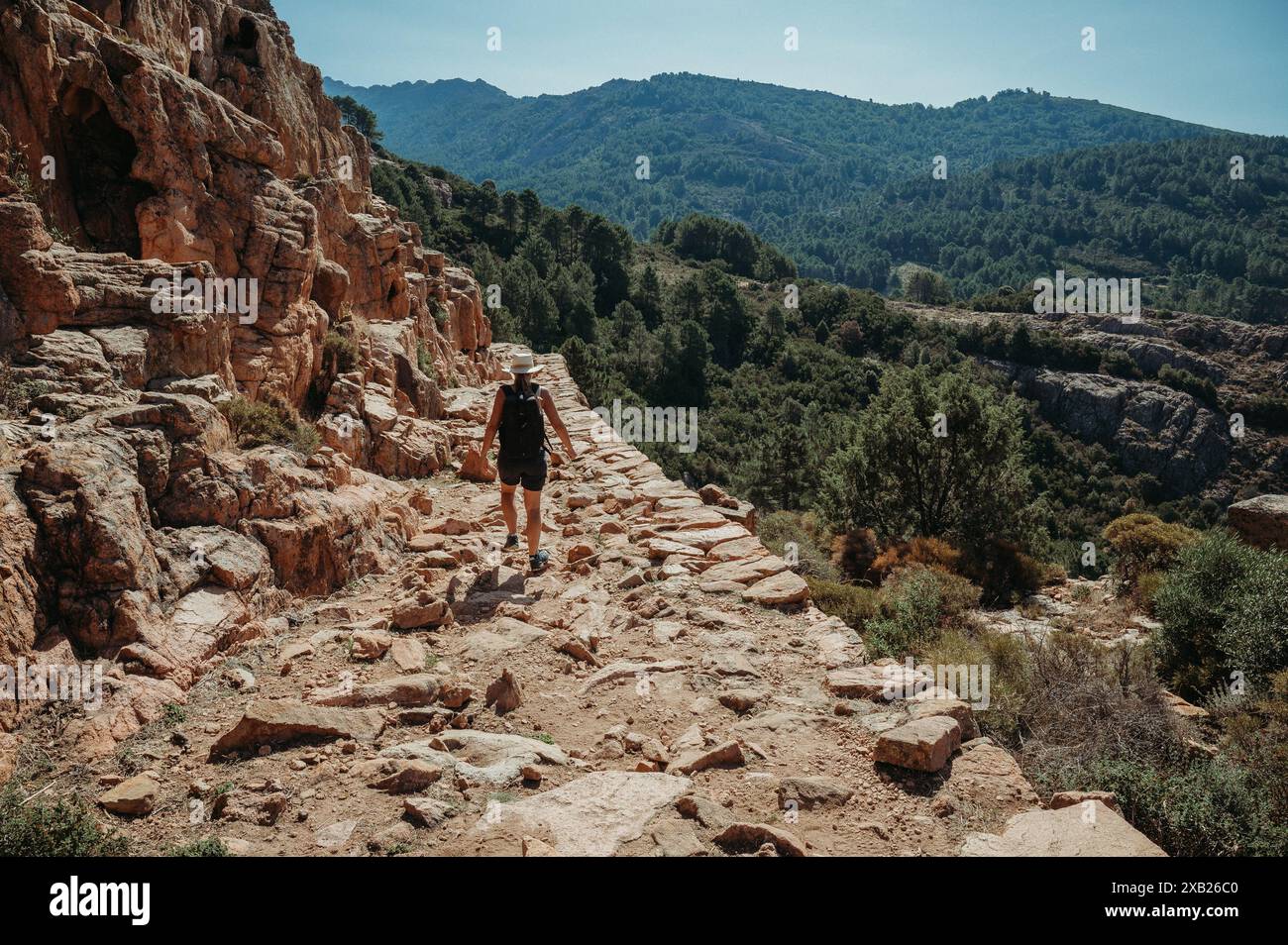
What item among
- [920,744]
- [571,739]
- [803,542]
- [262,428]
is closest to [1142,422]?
[803,542]

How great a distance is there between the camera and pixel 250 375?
806 cm

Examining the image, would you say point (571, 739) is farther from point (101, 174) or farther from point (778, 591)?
point (101, 174)

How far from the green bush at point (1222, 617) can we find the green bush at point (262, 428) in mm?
10492

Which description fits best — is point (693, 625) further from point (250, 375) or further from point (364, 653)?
point (250, 375)

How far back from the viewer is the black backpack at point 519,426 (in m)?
7.03

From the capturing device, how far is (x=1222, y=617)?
9.28m

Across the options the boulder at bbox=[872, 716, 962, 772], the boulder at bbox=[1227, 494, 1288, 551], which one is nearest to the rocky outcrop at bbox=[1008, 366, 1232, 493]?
the boulder at bbox=[1227, 494, 1288, 551]

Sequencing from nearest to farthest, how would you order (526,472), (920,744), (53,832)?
(53,832) → (920,744) → (526,472)

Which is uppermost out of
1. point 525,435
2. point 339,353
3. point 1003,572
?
point 339,353

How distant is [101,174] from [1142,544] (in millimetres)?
17630

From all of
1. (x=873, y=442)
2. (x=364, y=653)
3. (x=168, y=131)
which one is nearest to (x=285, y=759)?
(x=364, y=653)

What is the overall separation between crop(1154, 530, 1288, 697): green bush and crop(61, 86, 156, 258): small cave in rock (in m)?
13.3

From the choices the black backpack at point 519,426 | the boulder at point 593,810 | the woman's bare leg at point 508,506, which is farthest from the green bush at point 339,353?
the boulder at point 593,810

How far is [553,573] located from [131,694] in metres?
3.69
